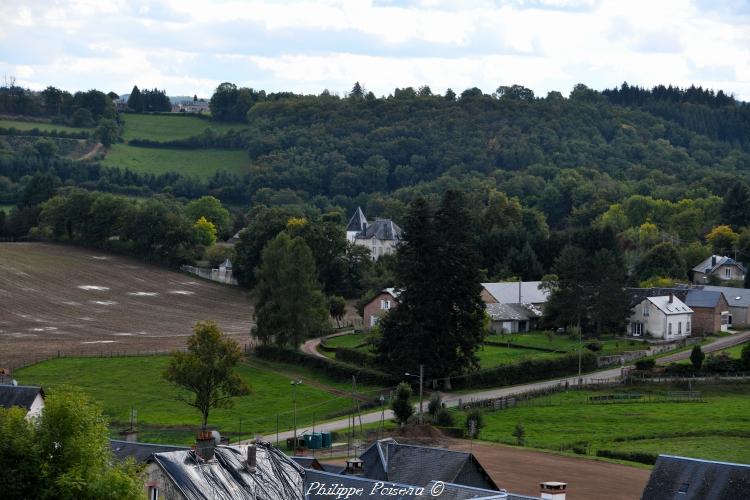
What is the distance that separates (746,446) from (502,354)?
26130 mm

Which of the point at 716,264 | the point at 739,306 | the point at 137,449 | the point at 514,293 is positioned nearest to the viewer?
the point at 137,449

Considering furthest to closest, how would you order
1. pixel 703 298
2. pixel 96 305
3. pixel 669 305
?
1. pixel 96 305
2. pixel 703 298
3. pixel 669 305

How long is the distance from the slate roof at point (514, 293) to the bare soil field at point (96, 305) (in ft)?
61.9

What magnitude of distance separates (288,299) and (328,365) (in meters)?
8.14

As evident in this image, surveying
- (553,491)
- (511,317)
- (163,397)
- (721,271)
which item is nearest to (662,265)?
(721,271)

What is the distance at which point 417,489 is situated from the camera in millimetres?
35844

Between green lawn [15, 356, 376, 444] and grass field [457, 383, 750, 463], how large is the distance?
10132 millimetres

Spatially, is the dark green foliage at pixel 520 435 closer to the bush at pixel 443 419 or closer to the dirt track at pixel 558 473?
the dirt track at pixel 558 473

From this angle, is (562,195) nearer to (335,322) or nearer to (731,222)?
(731,222)

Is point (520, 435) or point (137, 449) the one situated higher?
point (137, 449)

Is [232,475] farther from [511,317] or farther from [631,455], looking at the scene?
[511,317]

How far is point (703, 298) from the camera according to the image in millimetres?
101562

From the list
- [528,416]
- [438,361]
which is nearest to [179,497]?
[528,416]

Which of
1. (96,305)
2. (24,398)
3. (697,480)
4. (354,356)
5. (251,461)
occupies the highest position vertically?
(251,461)
